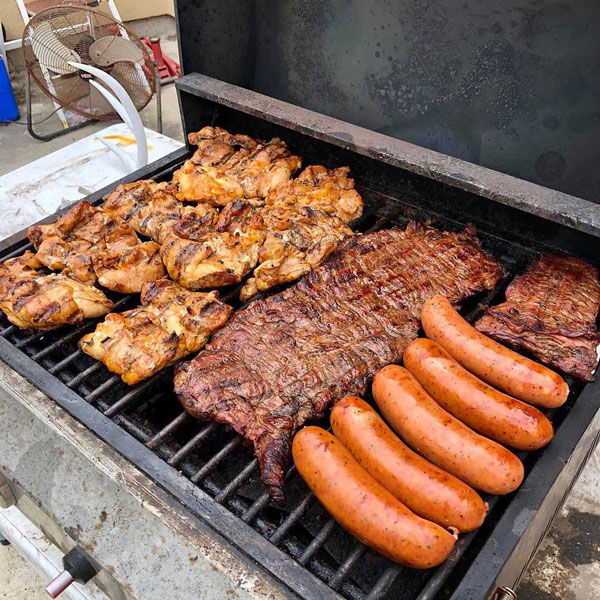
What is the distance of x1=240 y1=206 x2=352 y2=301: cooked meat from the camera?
335 cm

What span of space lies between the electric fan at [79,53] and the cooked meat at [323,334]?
4041 millimetres

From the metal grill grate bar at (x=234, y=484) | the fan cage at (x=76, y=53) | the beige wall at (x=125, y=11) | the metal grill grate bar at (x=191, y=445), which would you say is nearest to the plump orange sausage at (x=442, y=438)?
the metal grill grate bar at (x=234, y=484)

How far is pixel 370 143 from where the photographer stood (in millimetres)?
3383

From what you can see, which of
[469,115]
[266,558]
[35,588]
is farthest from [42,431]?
[469,115]

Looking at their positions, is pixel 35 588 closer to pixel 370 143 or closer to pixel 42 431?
pixel 42 431

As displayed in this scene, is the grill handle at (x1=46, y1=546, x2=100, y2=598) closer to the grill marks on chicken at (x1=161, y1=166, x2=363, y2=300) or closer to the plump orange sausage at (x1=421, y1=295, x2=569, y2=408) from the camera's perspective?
the grill marks on chicken at (x1=161, y1=166, x2=363, y2=300)

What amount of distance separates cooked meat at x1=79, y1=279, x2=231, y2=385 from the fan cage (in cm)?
500

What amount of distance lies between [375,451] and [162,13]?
12193 millimetres

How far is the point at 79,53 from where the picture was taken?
6902 mm

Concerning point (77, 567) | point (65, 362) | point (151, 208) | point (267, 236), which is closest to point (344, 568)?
point (77, 567)

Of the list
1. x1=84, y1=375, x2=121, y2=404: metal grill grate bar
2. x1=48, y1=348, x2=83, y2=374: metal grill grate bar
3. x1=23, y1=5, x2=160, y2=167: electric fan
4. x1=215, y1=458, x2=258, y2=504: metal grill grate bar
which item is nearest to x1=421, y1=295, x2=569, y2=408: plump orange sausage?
x1=215, y1=458, x2=258, y2=504: metal grill grate bar

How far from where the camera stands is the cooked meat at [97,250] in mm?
3416

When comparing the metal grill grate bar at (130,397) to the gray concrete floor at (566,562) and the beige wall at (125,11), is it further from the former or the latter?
the beige wall at (125,11)

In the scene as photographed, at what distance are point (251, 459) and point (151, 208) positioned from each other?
190cm
